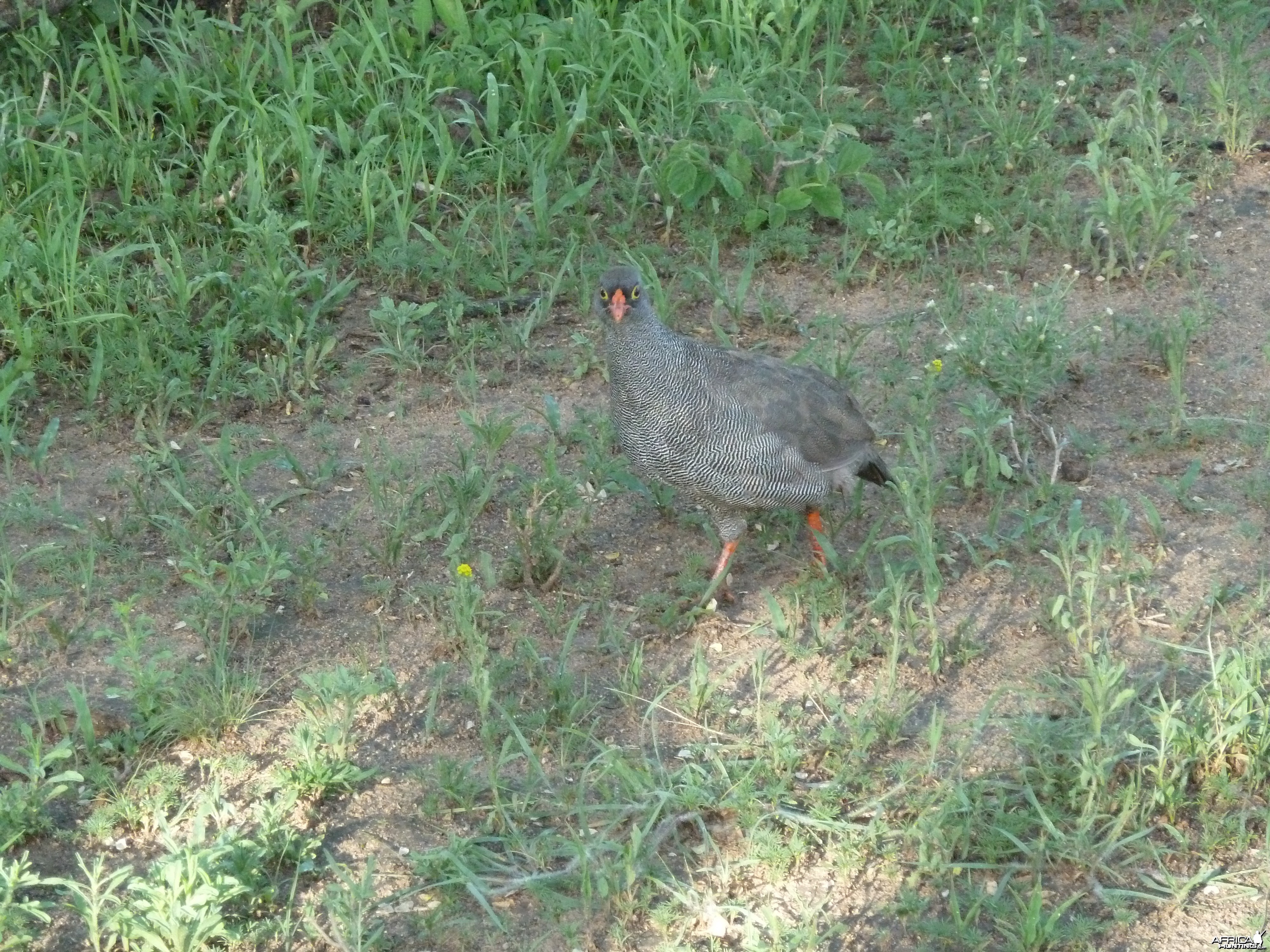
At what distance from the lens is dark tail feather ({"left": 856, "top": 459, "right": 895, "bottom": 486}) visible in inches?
229

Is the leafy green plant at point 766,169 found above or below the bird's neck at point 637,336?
below

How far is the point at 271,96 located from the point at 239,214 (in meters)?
0.72

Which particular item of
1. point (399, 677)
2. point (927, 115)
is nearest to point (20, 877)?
point (399, 677)

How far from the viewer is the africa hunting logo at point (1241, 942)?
4.17 meters

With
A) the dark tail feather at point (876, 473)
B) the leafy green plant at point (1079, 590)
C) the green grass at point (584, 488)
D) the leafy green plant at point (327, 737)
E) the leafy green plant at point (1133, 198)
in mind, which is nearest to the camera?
the green grass at point (584, 488)

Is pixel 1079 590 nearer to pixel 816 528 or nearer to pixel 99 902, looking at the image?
pixel 816 528

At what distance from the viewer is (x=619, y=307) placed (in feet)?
18.2

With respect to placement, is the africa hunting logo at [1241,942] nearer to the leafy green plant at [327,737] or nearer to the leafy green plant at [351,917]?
the leafy green plant at [351,917]

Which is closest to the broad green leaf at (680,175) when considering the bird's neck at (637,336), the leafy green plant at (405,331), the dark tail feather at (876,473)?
the leafy green plant at (405,331)


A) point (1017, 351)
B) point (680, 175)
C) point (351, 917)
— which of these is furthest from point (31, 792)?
point (680, 175)

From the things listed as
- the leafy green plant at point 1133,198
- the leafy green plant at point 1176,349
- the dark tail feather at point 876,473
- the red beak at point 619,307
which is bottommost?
the dark tail feather at point 876,473

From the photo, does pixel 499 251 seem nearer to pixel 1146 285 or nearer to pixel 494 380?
pixel 494 380

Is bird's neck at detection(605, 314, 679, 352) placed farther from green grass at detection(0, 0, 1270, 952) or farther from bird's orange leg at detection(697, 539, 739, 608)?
bird's orange leg at detection(697, 539, 739, 608)

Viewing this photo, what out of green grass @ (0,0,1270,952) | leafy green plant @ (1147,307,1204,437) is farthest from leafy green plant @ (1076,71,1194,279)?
leafy green plant @ (1147,307,1204,437)
